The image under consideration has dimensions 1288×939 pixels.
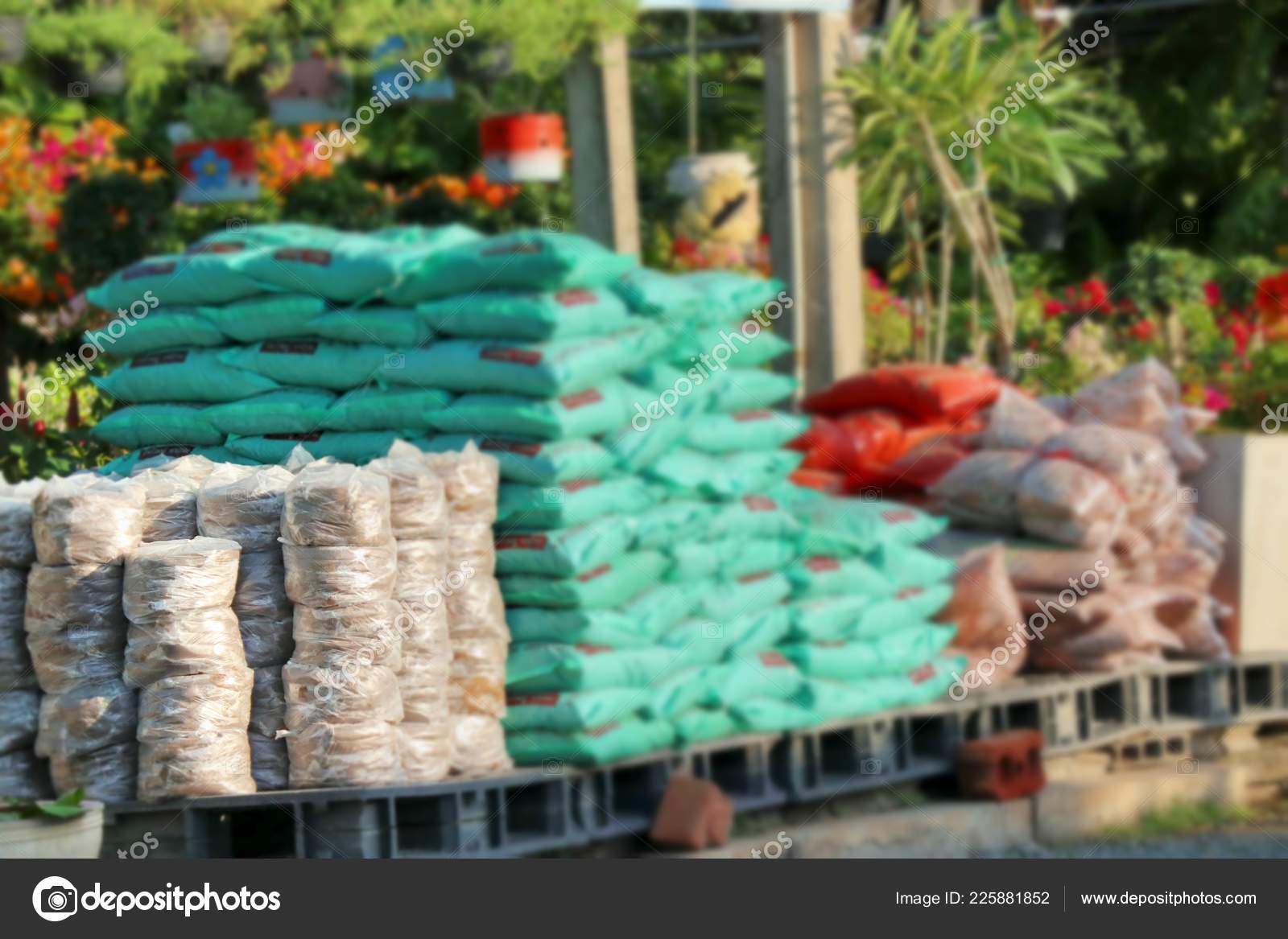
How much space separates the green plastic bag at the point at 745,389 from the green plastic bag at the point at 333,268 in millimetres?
1063

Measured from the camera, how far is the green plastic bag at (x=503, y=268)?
536 cm

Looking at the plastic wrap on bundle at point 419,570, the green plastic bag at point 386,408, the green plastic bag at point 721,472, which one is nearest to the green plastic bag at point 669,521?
the green plastic bag at point 721,472

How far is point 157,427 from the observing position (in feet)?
18.0

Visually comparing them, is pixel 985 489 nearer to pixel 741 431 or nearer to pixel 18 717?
pixel 741 431

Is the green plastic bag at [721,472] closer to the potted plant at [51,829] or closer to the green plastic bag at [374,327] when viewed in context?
the green plastic bag at [374,327]

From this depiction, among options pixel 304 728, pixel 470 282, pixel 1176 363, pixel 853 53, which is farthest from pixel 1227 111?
pixel 304 728

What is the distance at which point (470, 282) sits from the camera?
5379mm

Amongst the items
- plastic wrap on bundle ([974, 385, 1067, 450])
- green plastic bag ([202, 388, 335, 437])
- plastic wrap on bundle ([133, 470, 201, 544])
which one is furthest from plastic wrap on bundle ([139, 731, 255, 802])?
plastic wrap on bundle ([974, 385, 1067, 450])

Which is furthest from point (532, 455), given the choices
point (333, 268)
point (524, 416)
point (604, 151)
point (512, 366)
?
point (604, 151)

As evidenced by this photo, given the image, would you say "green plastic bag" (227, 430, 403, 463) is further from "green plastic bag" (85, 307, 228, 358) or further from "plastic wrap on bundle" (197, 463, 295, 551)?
"plastic wrap on bundle" (197, 463, 295, 551)

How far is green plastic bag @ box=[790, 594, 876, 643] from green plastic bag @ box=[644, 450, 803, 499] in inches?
15.4

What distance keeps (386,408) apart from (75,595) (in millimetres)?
1076

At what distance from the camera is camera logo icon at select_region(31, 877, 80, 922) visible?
3865mm

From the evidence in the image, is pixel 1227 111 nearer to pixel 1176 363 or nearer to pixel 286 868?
pixel 1176 363
